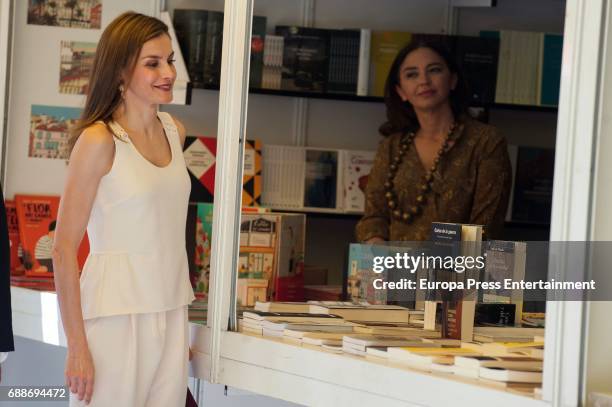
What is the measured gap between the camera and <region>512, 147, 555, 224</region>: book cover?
5211 mm

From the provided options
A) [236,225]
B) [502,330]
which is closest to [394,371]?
[502,330]

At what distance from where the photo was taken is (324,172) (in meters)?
5.10

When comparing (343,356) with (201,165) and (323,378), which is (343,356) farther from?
(201,165)

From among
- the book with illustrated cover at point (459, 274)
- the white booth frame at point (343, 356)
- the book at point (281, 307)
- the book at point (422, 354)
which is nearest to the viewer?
the white booth frame at point (343, 356)

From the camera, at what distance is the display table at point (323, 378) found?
253 cm

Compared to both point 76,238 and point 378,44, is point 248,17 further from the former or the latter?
point 378,44

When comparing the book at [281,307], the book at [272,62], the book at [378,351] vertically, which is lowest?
the book at [378,351]

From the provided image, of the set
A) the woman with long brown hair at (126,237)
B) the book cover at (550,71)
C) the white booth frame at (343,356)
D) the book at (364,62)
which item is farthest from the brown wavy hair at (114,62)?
the book cover at (550,71)

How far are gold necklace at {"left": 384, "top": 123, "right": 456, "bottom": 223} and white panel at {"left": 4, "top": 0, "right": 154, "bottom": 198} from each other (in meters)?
1.39

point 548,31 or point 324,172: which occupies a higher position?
point 548,31

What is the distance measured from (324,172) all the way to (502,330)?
2.27 metres

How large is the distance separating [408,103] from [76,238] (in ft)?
7.00

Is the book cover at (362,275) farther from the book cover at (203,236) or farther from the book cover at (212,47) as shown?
the book cover at (212,47)

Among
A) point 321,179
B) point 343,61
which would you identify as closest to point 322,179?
point 321,179
